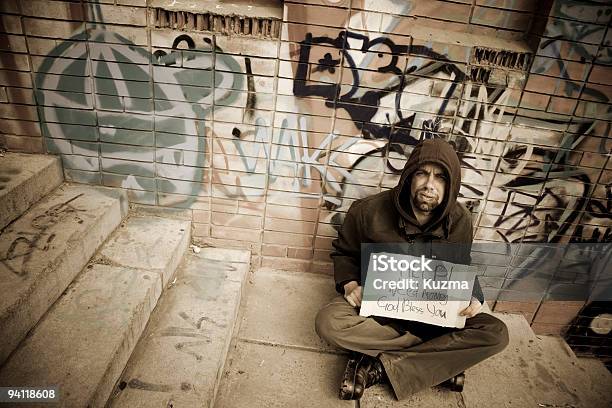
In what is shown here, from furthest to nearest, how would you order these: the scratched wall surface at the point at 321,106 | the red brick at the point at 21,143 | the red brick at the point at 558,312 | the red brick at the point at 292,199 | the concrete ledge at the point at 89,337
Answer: the red brick at the point at 558,312 < the red brick at the point at 292,199 < the red brick at the point at 21,143 < the scratched wall surface at the point at 321,106 < the concrete ledge at the point at 89,337

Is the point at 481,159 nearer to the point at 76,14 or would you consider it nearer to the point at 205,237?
the point at 205,237

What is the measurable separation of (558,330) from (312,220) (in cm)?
277

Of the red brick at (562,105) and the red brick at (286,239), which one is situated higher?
the red brick at (562,105)

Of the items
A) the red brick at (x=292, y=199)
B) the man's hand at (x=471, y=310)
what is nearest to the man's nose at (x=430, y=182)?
the man's hand at (x=471, y=310)

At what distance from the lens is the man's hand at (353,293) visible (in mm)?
2680

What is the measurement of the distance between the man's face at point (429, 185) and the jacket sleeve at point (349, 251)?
1.64 feet

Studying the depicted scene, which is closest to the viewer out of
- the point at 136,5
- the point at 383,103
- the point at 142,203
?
the point at 136,5

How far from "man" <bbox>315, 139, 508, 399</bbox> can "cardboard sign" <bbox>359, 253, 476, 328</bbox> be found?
97 millimetres

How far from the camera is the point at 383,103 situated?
2.85 meters

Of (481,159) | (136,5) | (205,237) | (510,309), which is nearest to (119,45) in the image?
(136,5)

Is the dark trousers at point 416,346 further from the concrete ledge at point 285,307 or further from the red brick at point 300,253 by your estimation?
the red brick at point 300,253

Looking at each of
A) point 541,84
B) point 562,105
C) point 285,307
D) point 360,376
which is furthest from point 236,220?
point 562,105

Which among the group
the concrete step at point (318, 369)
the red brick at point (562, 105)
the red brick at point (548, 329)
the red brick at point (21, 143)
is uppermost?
the red brick at point (562, 105)

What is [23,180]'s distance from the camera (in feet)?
8.61
